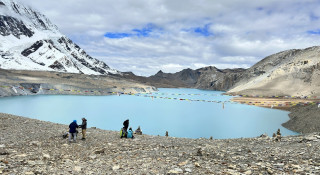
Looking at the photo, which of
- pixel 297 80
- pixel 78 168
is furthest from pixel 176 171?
pixel 297 80

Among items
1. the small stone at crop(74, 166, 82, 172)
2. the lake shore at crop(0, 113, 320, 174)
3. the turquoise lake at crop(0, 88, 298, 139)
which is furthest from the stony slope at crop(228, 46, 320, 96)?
the small stone at crop(74, 166, 82, 172)

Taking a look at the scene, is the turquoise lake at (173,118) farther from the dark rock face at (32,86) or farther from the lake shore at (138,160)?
the dark rock face at (32,86)

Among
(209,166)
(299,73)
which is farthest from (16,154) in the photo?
(299,73)

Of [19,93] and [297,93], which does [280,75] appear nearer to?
[297,93]

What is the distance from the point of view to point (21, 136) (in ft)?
52.9

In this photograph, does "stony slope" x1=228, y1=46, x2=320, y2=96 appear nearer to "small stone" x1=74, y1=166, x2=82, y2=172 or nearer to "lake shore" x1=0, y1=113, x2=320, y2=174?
"lake shore" x1=0, y1=113, x2=320, y2=174

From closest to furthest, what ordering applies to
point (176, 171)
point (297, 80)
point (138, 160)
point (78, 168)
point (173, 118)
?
point (176, 171) < point (78, 168) < point (138, 160) < point (173, 118) < point (297, 80)

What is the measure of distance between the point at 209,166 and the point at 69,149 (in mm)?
8143

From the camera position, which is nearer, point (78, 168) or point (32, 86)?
point (78, 168)

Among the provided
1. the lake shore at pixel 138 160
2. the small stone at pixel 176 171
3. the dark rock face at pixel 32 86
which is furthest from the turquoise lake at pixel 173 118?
the dark rock face at pixel 32 86

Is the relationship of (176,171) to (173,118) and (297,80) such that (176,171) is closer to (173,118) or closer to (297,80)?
(173,118)

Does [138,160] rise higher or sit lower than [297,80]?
lower

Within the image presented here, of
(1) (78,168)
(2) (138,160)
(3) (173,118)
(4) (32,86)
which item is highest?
(4) (32,86)

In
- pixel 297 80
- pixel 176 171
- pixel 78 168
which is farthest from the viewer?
pixel 297 80
